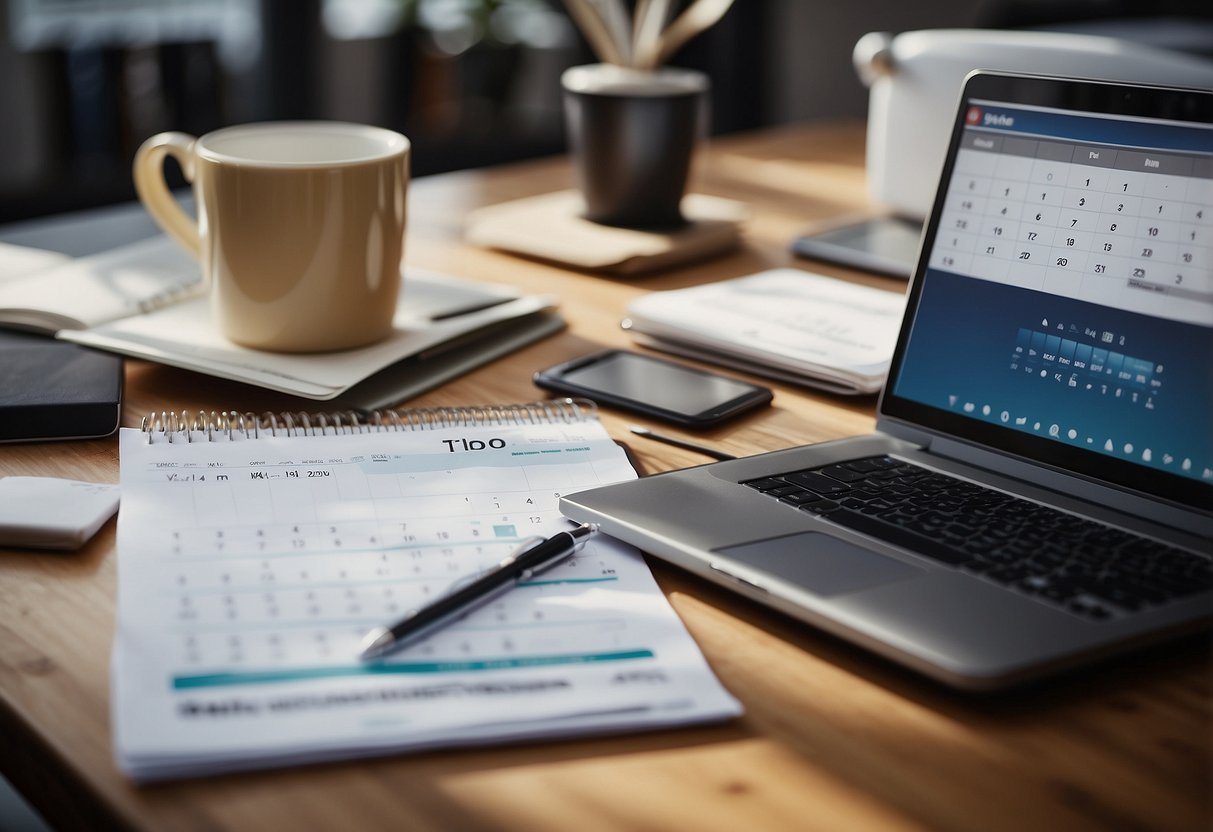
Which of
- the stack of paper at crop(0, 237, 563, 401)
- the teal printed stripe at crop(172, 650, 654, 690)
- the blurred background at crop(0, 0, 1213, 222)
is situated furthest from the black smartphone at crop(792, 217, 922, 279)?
the blurred background at crop(0, 0, 1213, 222)

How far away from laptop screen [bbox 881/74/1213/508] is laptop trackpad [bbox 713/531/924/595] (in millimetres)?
150

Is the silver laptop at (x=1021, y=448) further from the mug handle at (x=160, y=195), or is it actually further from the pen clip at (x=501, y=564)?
the mug handle at (x=160, y=195)

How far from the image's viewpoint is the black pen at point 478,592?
0.51 m

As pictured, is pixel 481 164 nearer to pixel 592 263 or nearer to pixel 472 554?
pixel 592 263

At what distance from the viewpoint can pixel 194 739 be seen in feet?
1.46

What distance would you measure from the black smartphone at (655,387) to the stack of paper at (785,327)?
1.4 inches

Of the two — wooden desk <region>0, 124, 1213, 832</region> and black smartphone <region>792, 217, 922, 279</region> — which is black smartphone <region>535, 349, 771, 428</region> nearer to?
wooden desk <region>0, 124, 1213, 832</region>

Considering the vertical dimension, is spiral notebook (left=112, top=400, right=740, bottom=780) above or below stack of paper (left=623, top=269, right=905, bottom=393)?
below

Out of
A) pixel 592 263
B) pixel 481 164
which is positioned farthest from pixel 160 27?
pixel 592 263

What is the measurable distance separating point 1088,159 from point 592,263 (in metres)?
0.53

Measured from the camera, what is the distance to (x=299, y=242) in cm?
81

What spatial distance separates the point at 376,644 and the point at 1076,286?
1.43 ft

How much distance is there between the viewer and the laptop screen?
24.1 inches

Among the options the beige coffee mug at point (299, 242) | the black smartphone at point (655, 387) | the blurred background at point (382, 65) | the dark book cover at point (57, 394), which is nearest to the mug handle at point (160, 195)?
the beige coffee mug at point (299, 242)
